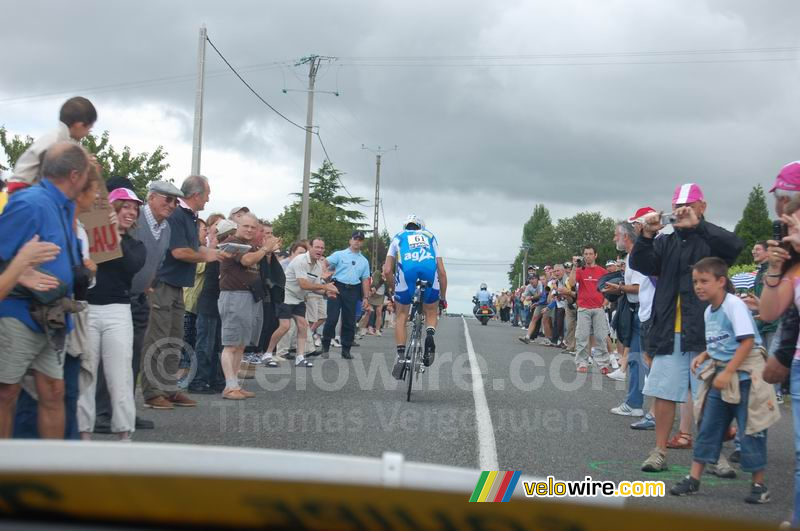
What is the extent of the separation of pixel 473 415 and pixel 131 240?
3.76 meters

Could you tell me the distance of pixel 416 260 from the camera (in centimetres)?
1094

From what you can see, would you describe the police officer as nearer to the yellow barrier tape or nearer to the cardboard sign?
the cardboard sign

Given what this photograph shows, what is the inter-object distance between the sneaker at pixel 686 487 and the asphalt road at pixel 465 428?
7 centimetres

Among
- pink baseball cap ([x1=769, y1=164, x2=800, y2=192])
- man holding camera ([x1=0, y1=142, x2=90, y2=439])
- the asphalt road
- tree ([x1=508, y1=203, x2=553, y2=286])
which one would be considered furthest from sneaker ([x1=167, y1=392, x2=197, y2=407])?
tree ([x1=508, y1=203, x2=553, y2=286])

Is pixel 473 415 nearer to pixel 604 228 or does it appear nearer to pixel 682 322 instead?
pixel 682 322

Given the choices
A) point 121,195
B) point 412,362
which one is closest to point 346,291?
point 412,362

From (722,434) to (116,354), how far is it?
421 centimetres

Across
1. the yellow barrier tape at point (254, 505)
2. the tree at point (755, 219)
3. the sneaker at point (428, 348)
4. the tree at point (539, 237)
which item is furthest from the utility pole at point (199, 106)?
the tree at point (539, 237)

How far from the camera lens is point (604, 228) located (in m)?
158

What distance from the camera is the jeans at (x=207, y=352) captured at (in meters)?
11.2

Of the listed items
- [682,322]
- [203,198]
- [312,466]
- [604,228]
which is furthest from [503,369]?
[604,228]

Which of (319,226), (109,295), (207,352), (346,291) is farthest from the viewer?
(319,226)

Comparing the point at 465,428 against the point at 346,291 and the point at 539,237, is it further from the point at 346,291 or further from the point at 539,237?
the point at 539,237

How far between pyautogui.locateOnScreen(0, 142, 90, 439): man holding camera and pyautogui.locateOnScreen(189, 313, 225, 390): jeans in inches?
220
